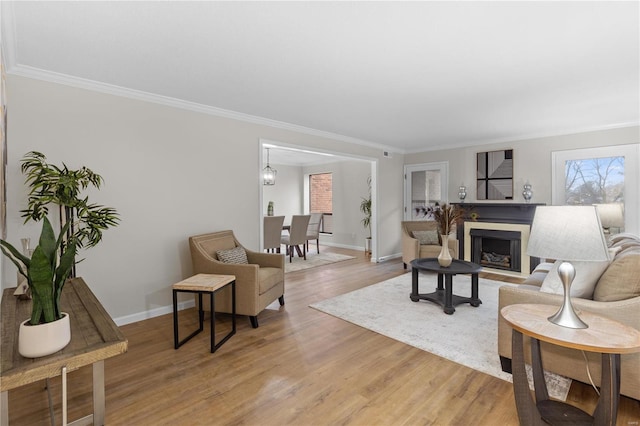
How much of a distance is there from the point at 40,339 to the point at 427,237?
5.25 m

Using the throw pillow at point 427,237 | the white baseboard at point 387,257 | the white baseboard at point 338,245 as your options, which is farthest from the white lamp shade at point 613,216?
the white baseboard at point 338,245

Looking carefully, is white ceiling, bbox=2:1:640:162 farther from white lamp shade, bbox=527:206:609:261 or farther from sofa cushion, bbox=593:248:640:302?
sofa cushion, bbox=593:248:640:302

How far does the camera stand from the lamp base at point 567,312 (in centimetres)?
166

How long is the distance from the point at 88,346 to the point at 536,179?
20.3ft

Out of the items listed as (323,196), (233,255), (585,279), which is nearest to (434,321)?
(585,279)

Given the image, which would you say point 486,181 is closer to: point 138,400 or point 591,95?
point 591,95

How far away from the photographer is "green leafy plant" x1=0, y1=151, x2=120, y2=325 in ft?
4.01

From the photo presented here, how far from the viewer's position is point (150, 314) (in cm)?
335

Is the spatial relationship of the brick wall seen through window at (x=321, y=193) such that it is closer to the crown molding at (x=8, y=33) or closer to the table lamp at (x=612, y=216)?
the table lamp at (x=612, y=216)

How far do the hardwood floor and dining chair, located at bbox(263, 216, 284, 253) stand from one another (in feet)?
9.61

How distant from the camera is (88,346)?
1289 millimetres

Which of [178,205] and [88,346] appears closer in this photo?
[88,346]

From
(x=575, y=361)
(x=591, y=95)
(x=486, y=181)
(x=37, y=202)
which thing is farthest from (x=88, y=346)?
(x=486, y=181)

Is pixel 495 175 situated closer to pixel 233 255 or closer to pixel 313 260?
pixel 313 260
